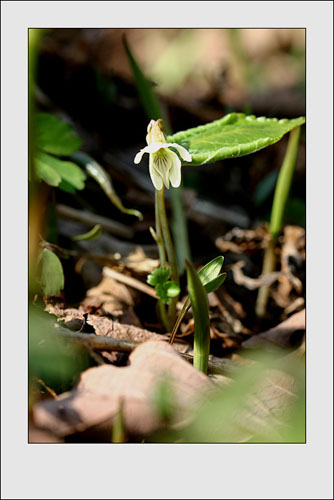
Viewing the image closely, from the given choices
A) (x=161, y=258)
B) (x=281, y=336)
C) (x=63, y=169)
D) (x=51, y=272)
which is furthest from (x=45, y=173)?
(x=281, y=336)

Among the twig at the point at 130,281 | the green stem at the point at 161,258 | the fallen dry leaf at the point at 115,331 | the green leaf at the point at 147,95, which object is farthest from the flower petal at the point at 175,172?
the green leaf at the point at 147,95

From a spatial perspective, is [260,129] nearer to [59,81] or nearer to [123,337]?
[123,337]

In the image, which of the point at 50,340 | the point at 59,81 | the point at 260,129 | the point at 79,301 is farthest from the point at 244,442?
the point at 59,81

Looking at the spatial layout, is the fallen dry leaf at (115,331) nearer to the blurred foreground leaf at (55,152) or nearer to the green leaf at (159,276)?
the green leaf at (159,276)

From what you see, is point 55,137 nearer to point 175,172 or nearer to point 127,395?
point 175,172

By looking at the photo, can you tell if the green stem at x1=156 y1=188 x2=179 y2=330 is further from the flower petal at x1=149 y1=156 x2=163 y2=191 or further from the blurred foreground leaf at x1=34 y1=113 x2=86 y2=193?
the blurred foreground leaf at x1=34 y1=113 x2=86 y2=193

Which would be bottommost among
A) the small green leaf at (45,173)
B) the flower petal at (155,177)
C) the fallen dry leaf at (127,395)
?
the fallen dry leaf at (127,395)
